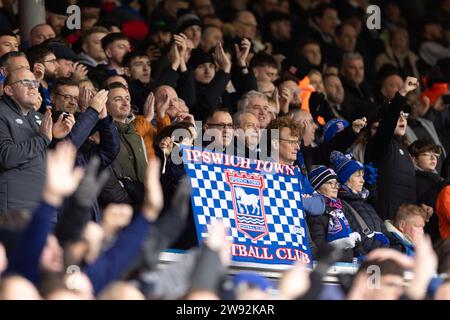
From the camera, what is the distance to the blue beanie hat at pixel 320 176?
10.8 metres

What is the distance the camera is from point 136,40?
46.8 feet

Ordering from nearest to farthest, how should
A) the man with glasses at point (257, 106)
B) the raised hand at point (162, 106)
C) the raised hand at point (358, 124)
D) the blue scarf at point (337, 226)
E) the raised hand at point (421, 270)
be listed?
the raised hand at point (421, 270) < the blue scarf at point (337, 226) < the raised hand at point (162, 106) < the man with glasses at point (257, 106) < the raised hand at point (358, 124)

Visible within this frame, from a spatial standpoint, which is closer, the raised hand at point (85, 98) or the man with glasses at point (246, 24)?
the raised hand at point (85, 98)

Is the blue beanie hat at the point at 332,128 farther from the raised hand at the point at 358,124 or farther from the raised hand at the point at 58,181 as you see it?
the raised hand at the point at 58,181

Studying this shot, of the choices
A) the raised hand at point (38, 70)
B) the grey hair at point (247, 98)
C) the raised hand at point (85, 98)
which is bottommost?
the raised hand at point (85, 98)

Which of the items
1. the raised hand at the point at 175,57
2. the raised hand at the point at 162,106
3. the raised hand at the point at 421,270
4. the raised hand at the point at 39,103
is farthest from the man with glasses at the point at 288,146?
the raised hand at the point at 421,270

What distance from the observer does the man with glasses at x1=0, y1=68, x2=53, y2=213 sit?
9.23 m

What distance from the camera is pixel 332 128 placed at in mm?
12047

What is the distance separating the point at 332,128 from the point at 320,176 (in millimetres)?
1256

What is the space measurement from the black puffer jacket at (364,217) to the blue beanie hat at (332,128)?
0.89 metres

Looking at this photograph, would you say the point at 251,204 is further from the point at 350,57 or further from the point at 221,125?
the point at 350,57
